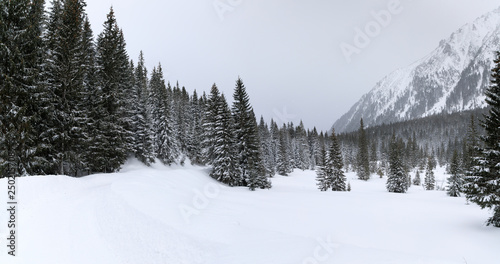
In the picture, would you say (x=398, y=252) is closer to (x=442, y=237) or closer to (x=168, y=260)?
(x=442, y=237)

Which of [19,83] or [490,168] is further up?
[19,83]

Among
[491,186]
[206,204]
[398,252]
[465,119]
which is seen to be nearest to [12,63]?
[206,204]

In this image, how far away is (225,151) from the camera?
117 feet

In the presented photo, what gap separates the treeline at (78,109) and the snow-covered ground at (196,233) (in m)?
5.47

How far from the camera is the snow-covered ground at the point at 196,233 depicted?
9.87 m

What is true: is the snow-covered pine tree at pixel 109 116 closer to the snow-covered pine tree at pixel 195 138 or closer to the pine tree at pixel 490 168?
the snow-covered pine tree at pixel 195 138

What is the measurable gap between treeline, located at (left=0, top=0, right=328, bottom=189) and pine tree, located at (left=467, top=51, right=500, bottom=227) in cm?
2248

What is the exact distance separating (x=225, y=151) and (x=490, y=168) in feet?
91.7

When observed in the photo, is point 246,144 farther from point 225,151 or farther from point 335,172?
point 335,172


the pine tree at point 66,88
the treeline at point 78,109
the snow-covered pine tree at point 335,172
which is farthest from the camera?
the snow-covered pine tree at point 335,172

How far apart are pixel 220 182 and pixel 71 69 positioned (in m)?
Answer: 23.0

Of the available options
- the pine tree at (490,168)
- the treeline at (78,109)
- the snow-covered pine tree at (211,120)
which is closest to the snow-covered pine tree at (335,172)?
the treeline at (78,109)

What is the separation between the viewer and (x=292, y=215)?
18297mm

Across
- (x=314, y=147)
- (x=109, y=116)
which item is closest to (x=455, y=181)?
(x=109, y=116)
